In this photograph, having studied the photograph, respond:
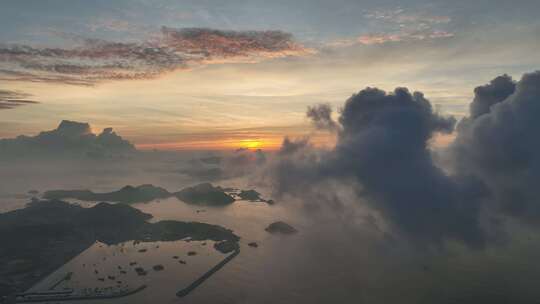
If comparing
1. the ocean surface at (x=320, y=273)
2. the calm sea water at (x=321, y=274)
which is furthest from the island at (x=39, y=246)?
the calm sea water at (x=321, y=274)

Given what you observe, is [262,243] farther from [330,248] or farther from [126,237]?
[126,237]

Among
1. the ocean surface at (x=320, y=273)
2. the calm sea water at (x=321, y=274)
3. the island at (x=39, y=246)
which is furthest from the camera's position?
the island at (x=39, y=246)

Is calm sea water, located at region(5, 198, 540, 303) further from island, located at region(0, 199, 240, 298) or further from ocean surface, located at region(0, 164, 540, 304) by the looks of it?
island, located at region(0, 199, 240, 298)

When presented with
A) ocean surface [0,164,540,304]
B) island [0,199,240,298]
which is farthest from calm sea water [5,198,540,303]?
island [0,199,240,298]

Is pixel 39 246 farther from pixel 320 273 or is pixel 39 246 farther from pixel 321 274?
pixel 321 274

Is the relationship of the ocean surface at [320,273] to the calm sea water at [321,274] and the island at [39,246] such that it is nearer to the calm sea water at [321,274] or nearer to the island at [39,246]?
the calm sea water at [321,274]

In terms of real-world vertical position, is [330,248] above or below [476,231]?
below

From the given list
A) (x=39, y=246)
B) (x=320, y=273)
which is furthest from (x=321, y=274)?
(x=39, y=246)

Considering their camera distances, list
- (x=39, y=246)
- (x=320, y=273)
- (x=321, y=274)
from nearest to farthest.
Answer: (x=321, y=274) < (x=320, y=273) < (x=39, y=246)

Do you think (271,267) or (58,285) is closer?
(58,285)

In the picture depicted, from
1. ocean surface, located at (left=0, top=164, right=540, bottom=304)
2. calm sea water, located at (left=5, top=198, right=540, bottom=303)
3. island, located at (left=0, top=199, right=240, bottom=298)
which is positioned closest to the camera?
calm sea water, located at (left=5, top=198, right=540, bottom=303)

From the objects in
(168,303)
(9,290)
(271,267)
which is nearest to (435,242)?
(271,267)
